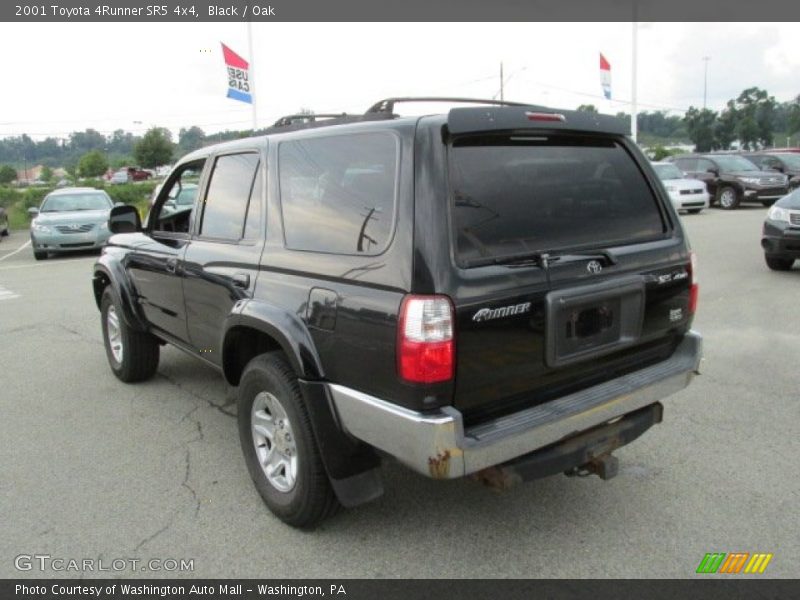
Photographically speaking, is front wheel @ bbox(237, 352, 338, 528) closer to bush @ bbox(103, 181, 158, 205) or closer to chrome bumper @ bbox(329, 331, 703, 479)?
chrome bumper @ bbox(329, 331, 703, 479)

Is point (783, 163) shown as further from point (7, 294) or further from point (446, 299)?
point (446, 299)

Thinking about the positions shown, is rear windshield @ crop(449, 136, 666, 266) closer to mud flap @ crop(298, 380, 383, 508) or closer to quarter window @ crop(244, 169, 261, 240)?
mud flap @ crop(298, 380, 383, 508)

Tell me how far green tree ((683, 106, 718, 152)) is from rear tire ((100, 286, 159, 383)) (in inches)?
2796

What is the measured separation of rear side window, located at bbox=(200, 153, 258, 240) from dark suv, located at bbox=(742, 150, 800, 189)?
2409cm

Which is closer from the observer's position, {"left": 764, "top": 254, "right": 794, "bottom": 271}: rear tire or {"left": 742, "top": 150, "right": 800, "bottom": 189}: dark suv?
{"left": 764, "top": 254, "right": 794, "bottom": 271}: rear tire

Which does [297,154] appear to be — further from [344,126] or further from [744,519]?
[744,519]

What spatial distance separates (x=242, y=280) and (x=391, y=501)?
55.7 inches

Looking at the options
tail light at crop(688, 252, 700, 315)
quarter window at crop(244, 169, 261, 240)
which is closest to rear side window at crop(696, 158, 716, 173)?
tail light at crop(688, 252, 700, 315)

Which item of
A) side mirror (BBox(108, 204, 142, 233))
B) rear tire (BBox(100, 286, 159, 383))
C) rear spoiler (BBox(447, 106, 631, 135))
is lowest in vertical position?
rear tire (BBox(100, 286, 159, 383))

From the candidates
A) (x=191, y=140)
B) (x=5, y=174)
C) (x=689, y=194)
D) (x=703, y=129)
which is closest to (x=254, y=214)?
(x=689, y=194)

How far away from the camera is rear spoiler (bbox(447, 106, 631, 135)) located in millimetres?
2709

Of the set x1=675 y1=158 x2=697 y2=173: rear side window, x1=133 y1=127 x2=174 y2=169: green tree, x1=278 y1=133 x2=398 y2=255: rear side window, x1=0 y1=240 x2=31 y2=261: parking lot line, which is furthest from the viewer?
x1=133 y1=127 x2=174 y2=169: green tree

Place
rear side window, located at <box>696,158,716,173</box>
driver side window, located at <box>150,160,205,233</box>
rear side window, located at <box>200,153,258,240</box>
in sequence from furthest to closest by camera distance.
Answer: rear side window, located at <box>696,158,716,173</box> < driver side window, located at <box>150,160,205,233</box> < rear side window, located at <box>200,153,258,240</box>

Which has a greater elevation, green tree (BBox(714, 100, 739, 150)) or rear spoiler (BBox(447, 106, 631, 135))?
green tree (BBox(714, 100, 739, 150))
